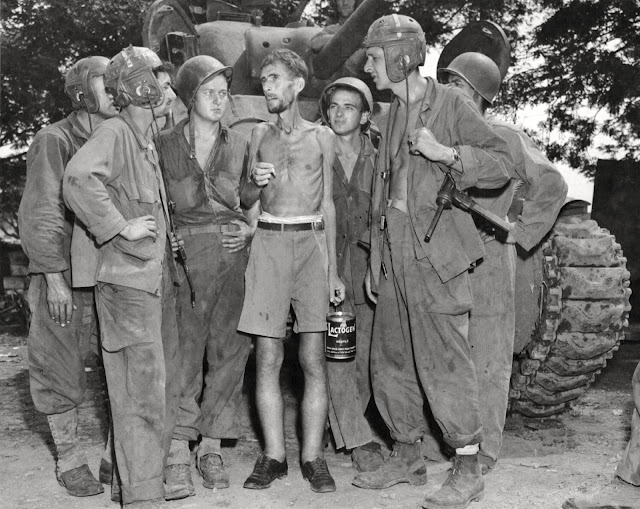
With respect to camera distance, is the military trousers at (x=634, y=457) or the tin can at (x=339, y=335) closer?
the military trousers at (x=634, y=457)

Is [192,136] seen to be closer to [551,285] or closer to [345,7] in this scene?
[551,285]

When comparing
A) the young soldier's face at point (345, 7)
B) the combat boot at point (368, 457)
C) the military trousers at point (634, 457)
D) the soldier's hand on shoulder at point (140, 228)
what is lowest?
the combat boot at point (368, 457)

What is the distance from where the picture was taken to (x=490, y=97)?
6.06 meters

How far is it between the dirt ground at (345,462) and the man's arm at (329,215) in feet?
3.52

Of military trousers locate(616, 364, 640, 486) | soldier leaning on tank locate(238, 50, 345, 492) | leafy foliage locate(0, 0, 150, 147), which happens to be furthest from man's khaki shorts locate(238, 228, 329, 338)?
leafy foliage locate(0, 0, 150, 147)

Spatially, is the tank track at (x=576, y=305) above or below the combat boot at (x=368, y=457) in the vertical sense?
above

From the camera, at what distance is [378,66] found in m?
5.15

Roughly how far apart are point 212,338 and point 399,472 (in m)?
1.26

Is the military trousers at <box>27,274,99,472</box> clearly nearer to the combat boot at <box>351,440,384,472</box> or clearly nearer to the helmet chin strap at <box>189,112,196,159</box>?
the helmet chin strap at <box>189,112,196,159</box>

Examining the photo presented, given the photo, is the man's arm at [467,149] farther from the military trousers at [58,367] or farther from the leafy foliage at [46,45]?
the leafy foliage at [46,45]

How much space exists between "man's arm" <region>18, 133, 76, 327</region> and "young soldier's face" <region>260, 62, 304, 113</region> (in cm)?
118

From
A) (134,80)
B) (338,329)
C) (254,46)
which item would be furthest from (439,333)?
(254,46)

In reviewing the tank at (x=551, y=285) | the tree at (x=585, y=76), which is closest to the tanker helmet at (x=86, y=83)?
the tank at (x=551, y=285)

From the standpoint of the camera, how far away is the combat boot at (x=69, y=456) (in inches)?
214
